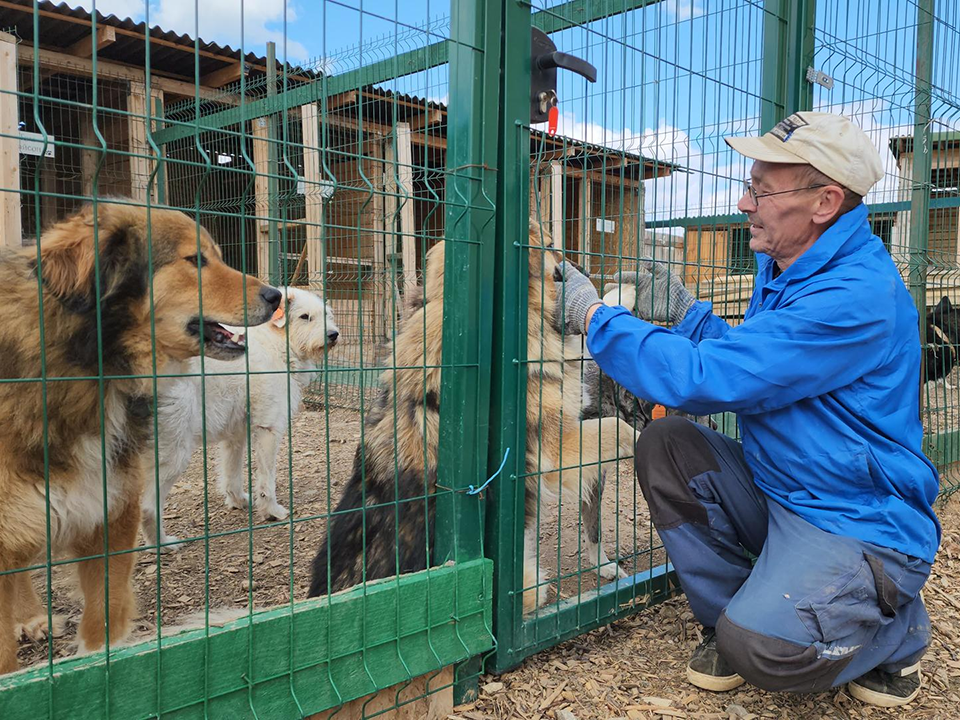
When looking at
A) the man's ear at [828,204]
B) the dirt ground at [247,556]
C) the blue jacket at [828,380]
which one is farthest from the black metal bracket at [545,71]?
the dirt ground at [247,556]

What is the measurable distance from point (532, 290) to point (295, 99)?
1.70m

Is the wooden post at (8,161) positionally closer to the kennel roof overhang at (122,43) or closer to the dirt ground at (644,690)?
the kennel roof overhang at (122,43)

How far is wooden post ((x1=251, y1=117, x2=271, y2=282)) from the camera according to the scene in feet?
12.6

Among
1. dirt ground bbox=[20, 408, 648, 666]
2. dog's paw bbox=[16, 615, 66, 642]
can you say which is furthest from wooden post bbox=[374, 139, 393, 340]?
dog's paw bbox=[16, 615, 66, 642]

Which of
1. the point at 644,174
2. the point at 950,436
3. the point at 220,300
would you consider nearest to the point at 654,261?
the point at 644,174

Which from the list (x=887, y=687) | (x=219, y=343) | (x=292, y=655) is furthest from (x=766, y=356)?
(x=219, y=343)

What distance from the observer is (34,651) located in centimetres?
278

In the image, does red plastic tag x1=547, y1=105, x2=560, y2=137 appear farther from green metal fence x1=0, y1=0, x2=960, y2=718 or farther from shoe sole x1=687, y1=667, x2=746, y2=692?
shoe sole x1=687, y1=667, x2=746, y2=692

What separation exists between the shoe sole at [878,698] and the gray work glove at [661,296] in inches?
57.9

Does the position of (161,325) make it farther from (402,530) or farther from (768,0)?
(768,0)

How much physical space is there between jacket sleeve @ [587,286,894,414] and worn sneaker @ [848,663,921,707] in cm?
108

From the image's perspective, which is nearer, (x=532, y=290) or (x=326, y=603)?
(x=326, y=603)

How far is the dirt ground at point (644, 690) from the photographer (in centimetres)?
234

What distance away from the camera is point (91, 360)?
205 centimetres
